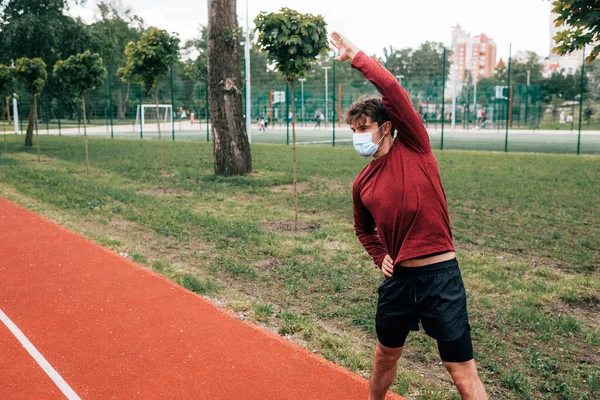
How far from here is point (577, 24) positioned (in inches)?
230

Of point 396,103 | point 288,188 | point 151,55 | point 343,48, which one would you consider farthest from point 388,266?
point 151,55

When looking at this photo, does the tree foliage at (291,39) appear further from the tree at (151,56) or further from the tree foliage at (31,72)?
the tree foliage at (31,72)

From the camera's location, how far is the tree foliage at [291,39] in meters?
8.68

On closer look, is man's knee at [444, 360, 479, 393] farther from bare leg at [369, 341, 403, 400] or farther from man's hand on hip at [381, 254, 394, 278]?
A: man's hand on hip at [381, 254, 394, 278]

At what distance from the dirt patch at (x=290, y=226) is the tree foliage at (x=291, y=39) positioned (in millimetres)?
2358

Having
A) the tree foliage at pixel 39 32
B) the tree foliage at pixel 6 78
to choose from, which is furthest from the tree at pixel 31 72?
the tree foliage at pixel 39 32

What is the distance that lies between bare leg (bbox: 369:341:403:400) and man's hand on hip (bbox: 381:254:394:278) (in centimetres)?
43

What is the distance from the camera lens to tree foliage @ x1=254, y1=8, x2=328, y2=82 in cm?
868

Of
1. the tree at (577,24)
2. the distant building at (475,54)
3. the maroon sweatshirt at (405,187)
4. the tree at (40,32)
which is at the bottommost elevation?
the maroon sweatshirt at (405,187)

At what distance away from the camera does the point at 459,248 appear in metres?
7.63

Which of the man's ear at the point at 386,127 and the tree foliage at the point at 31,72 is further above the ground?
the tree foliage at the point at 31,72

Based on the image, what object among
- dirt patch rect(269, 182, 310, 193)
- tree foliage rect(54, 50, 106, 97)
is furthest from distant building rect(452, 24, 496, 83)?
dirt patch rect(269, 182, 310, 193)

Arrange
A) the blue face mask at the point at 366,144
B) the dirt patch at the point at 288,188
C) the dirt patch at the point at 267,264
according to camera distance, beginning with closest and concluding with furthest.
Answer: the blue face mask at the point at 366,144
the dirt patch at the point at 267,264
the dirt patch at the point at 288,188

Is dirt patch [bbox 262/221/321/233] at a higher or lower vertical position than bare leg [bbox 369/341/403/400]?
lower
